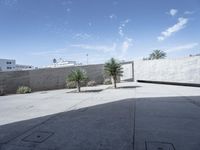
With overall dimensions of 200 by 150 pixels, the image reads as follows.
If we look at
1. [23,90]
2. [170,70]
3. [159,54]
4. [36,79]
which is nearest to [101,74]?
[36,79]

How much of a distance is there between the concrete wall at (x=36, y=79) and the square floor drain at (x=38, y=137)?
1163 centimetres

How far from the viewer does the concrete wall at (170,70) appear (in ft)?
42.4

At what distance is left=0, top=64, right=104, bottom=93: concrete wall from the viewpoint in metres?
13.8

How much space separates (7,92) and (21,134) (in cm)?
1151

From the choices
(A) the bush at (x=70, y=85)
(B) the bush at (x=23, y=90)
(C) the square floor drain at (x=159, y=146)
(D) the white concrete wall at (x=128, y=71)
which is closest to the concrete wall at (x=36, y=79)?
(A) the bush at (x=70, y=85)

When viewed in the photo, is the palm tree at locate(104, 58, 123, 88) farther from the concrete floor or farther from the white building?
the white building

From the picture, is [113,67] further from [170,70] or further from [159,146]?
[159,146]

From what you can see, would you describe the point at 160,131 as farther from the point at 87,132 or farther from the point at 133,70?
the point at 133,70

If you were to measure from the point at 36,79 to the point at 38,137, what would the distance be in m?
12.1

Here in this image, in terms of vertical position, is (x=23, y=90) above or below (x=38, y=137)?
above

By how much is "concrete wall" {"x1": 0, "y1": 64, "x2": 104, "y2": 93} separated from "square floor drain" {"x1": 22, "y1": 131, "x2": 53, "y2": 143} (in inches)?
458

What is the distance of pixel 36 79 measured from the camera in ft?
49.0

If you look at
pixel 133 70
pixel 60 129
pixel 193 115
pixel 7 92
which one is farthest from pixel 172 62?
pixel 7 92

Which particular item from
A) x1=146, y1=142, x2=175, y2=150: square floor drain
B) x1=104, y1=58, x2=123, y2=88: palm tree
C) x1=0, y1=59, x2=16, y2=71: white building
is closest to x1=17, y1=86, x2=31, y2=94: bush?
x1=104, y1=58, x2=123, y2=88: palm tree
